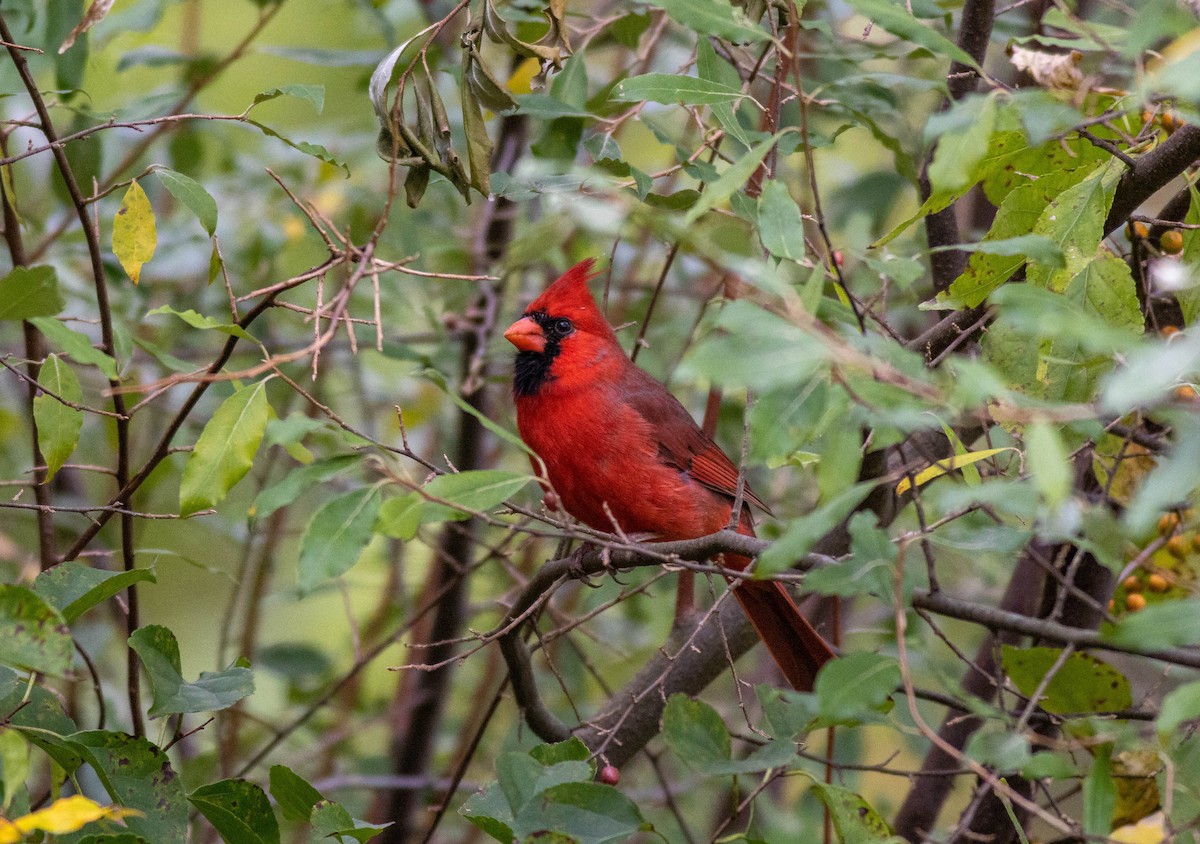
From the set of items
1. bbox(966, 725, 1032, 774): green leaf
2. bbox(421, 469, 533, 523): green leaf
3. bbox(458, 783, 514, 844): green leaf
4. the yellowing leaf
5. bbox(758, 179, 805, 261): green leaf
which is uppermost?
bbox(758, 179, 805, 261): green leaf

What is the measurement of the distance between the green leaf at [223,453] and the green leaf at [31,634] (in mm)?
191

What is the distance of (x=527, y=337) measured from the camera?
2.79 metres

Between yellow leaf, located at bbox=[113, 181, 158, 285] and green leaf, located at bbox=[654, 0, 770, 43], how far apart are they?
31.8 inches

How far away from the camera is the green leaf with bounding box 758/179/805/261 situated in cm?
124

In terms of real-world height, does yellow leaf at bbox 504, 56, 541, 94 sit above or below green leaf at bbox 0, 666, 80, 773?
above

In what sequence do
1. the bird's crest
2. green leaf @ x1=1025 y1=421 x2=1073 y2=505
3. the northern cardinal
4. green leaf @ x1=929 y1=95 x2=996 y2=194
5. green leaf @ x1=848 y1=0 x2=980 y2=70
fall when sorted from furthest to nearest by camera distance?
1. the bird's crest
2. the northern cardinal
3. green leaf @ x1=848 y1=0 x2=980 y2=70
4. green leaf @ x1=929 y1=95 x2=996 y2=194
5. green leaf @ x1=1025 y1=421 x2=1073 y2=505

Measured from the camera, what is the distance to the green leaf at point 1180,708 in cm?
93

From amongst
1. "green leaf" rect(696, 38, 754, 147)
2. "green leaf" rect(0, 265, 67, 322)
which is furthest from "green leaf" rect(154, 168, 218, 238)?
"green leaf" rect(696, 38, 754, 147)

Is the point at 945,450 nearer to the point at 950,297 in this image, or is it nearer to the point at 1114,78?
the point at 950,297

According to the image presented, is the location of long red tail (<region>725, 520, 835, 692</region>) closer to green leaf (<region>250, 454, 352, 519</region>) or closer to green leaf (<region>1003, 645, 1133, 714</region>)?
green leaf (<region>1003, 645, 1133, 714</region>)

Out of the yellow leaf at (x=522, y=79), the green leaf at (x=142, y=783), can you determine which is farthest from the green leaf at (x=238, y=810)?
the yellow leaf at (x=522, y=79)

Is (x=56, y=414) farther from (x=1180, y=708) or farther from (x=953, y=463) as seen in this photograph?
(x=1180, y=708)

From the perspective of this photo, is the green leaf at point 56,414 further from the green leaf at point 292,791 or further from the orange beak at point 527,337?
the orange beak at point 527,337

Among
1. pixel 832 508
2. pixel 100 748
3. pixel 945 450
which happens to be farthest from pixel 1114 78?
Result: pixel 100 748
